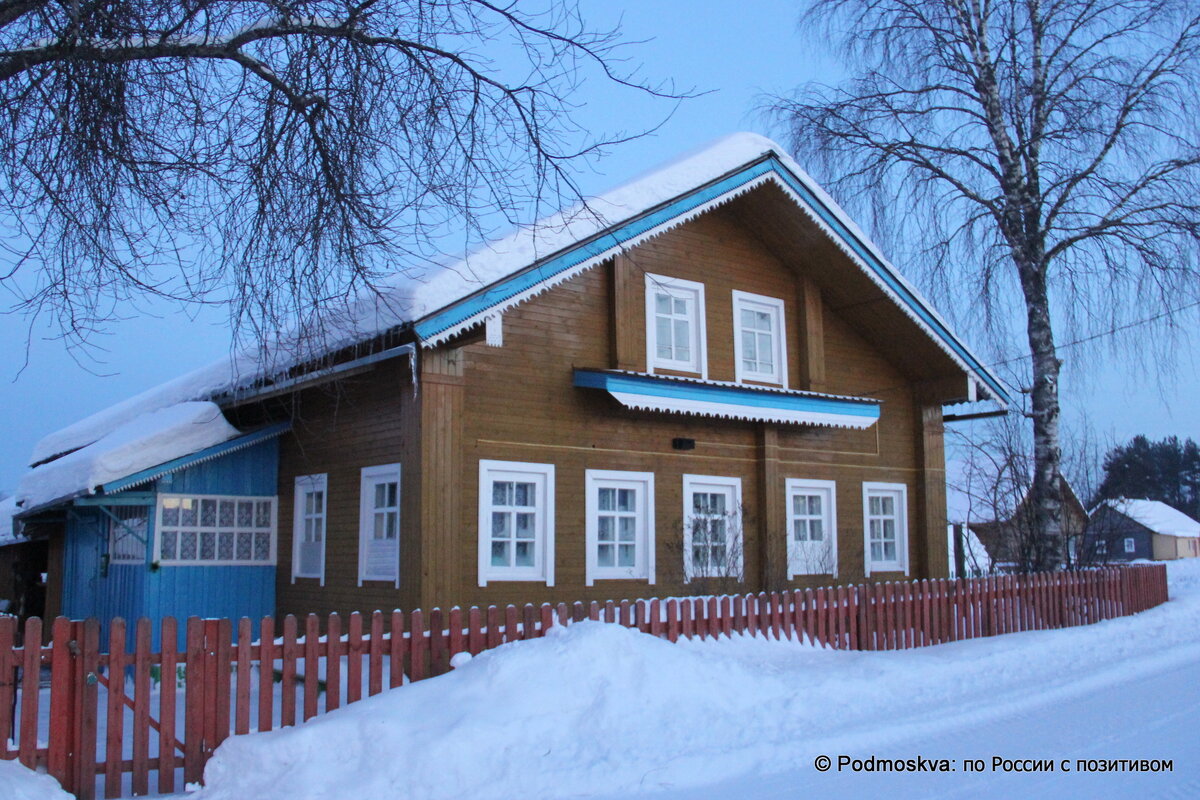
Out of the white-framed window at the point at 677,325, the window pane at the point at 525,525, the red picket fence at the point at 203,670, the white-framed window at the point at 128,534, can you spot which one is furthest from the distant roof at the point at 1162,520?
the white-framed window at the point at 128,534

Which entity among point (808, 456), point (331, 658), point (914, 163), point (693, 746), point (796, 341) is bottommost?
point (693, 746)

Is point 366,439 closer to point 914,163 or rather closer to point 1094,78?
point 914,163

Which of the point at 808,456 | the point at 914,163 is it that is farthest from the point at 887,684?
the point at 914,163

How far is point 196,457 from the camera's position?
13016 mm

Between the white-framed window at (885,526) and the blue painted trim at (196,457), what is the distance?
381 inches

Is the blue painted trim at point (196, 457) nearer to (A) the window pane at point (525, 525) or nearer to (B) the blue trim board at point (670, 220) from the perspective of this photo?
(A) the window pane at point (525, 525)

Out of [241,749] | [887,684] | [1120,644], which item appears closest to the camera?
[241,749]

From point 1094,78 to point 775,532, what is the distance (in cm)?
981

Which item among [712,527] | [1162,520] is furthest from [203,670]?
[1162,520]

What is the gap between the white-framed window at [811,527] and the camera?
1596 centimetres

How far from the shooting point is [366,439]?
13.0 meters

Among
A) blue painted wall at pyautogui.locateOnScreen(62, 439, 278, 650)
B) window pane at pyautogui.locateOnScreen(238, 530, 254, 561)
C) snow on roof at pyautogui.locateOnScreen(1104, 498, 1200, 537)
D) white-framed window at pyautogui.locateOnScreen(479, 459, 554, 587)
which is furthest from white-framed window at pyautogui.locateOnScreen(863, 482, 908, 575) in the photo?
snow on roof at pyautogui.locateOnScreen(1104, 498, 1200, 537)

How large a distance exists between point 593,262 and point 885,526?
316 inches

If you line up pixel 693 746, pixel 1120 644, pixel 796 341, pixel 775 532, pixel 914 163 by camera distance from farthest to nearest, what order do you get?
pixel 914 163
pixel 796 341
pixel 775 532
pixel 1120 644
pixel 693 746
